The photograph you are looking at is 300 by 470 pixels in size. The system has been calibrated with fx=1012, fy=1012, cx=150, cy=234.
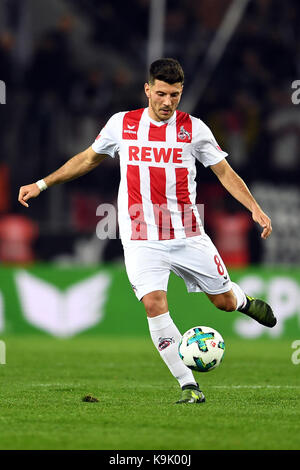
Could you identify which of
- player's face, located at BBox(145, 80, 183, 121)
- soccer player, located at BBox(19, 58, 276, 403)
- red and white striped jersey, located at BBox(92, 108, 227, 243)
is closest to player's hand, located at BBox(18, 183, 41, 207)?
soccer player, located at BBox(19, 58, 276, 403)

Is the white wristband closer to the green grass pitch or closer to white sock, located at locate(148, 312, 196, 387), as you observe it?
white sock, located at locate(148, 312, 196, 387)

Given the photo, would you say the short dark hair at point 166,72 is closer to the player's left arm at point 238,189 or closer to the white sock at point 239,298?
the player's left arm at point 238,189

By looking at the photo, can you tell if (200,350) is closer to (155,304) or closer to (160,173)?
(155,304)

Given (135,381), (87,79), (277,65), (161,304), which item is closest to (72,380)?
(135,381)

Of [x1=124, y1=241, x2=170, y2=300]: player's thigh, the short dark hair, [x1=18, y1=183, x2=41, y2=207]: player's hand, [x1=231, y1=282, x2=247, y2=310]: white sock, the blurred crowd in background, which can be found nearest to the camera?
the short dark hair

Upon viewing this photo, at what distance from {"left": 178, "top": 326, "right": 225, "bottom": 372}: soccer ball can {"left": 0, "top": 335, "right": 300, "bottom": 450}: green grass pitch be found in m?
0.29

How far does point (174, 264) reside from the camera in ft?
23.1

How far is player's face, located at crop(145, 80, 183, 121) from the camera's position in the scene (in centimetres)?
675

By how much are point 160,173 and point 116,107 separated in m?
11.3

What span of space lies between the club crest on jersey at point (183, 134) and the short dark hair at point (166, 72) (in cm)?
38

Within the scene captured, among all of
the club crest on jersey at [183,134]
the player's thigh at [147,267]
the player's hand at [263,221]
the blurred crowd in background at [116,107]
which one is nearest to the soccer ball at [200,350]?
the player's thigh at [147,267]

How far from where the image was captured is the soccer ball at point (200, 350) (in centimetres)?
675

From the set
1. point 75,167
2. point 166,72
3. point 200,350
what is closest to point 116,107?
point 75,167
